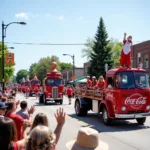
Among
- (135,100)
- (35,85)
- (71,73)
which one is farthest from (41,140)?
(71,73)

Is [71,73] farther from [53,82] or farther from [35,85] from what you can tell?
[53,82]

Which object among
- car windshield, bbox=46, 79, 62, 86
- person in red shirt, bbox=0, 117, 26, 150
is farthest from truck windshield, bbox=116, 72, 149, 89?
car windshield, bbox=46, 79, 62, 86

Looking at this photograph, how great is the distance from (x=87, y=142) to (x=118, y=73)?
956 centimetres

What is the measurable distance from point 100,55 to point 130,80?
42.2 m

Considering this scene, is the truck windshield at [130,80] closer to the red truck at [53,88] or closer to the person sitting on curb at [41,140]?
Result: the person sitting on curb at [41,140]

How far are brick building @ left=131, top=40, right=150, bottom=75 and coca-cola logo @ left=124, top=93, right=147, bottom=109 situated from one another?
28.4 m

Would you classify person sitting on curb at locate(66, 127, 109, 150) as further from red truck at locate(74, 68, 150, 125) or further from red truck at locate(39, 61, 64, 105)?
red truck at locate(39, 61, 64, 105)

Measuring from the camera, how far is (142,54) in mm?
42188

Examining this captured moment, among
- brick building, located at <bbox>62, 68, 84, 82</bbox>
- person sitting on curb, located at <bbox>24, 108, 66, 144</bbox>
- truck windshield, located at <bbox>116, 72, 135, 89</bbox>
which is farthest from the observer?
brick building, located at <bbox>62, 68, 84, 82</bbox>

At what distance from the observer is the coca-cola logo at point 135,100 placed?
40.0 ft

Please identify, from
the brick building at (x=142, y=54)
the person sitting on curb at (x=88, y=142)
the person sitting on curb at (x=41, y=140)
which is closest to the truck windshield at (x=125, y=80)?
the person sitting on curb at (x=88, y=142)

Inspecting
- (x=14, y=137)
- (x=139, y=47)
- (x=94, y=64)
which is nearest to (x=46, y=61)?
(x=94, y=64)

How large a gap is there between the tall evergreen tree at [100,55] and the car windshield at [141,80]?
132 feet

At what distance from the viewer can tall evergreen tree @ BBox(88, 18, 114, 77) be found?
53562mm
